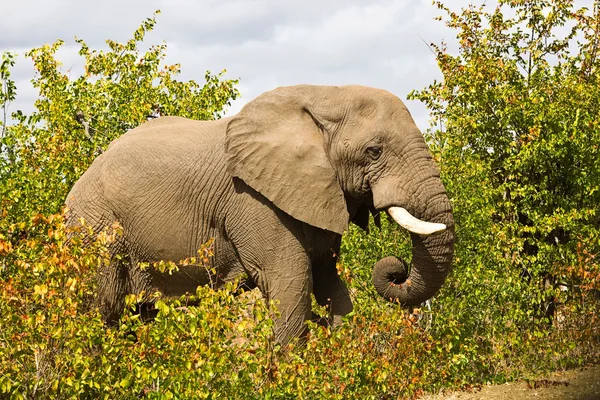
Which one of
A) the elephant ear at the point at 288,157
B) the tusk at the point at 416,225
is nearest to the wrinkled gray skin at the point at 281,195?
the elephant ear at the point at 288,157

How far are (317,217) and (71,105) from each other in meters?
7.63

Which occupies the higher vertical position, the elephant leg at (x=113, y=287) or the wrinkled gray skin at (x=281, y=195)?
the wrinkled gray skin at (x=281, y=195)

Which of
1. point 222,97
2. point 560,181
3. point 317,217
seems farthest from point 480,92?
point 317,217

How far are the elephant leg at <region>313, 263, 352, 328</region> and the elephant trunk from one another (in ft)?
1.74

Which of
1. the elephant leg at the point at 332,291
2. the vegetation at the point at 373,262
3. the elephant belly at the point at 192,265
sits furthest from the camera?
the elephant leg at the point at 332,291

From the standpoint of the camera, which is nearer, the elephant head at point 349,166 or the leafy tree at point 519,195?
the elephant head at point 349,166

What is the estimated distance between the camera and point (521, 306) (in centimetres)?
1318

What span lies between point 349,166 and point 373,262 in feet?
11.1

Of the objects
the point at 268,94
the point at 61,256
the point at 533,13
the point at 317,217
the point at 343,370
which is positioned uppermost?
the point at 533,13

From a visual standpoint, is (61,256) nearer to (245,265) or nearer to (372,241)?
(245,265)

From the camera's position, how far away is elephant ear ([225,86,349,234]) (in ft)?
30.1

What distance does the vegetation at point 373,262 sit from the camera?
7.35m

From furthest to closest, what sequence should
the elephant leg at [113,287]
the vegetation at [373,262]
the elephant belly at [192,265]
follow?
the elephant leg at [113,287]
the elephant belly at [192,265]
the vegetation at [373,262]

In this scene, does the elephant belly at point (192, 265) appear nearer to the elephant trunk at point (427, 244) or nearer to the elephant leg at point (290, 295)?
the elephant leg at point (290, 295)
